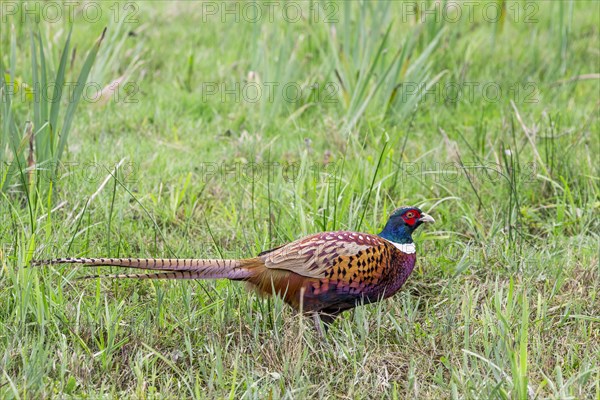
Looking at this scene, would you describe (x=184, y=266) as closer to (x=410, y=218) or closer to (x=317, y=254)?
(x=317, y=254)

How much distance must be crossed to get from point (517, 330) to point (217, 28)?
423 cm

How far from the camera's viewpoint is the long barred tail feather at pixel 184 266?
10.0 feet

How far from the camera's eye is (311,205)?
4184 millimetres

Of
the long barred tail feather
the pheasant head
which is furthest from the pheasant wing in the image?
the pheasant head

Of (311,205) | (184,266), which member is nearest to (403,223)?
(311,205)

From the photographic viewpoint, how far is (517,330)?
3062 millimetres

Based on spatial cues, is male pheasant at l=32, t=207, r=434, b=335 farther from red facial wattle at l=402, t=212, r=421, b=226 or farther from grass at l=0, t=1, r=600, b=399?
red facial wattle at l=402, t=212, r=421, b=226

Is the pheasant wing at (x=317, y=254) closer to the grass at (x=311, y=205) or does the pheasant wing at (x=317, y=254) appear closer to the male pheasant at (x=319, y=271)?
the male pheasant at (x=319, y=271)

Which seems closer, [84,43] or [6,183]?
[6,183]

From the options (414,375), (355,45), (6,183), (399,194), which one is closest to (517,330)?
(414,375)

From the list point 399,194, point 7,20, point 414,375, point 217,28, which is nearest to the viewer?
point 414,375

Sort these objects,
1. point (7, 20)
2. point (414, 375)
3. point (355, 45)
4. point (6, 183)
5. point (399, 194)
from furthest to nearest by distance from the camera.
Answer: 1. point (7, 20)
2. point (355, 45)
3. point (399, 194)
4. point (6, 183)
5. point (414, 375)

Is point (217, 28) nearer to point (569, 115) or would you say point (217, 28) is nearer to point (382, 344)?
point (569, 115)

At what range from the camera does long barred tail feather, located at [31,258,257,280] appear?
10.0ft
